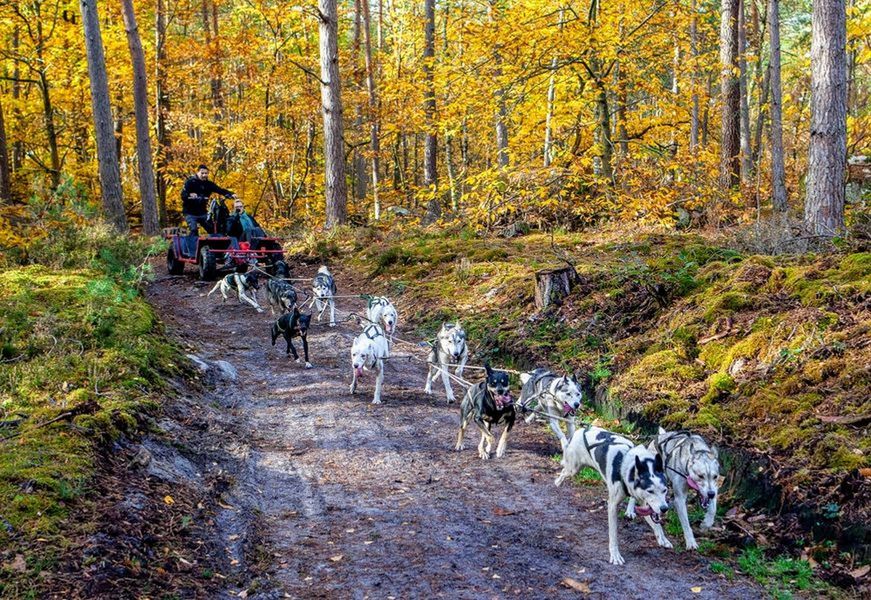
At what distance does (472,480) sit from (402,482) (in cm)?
71

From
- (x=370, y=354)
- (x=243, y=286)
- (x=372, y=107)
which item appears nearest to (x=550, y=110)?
(x=243, y=286)

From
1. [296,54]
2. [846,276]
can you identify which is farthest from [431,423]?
[296,54]

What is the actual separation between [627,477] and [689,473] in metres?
0.55

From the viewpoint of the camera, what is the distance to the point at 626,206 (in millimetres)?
14508

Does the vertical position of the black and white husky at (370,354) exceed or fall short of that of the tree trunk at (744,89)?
it falls short

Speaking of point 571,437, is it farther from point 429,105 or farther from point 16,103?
point 16,103

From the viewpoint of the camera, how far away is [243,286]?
46.5 ft

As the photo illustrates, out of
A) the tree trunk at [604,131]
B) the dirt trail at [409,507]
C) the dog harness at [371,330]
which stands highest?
the tree trunk at [604,131]

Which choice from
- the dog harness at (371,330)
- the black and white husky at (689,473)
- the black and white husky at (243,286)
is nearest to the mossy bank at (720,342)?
the black and white husky at (689,473)

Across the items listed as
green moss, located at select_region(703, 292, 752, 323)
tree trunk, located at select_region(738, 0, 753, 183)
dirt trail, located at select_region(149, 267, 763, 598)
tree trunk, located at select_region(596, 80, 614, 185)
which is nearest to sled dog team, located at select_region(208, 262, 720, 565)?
dirt trail, located at select_region(149, 267, 763, 598)

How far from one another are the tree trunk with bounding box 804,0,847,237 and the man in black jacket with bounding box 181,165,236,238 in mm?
11667

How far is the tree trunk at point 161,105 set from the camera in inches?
1018

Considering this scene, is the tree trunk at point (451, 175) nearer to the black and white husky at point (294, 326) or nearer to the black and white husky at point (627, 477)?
the black and white husky at point (294, 326)

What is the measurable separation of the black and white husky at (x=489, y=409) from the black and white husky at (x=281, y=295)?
14.9 ft
